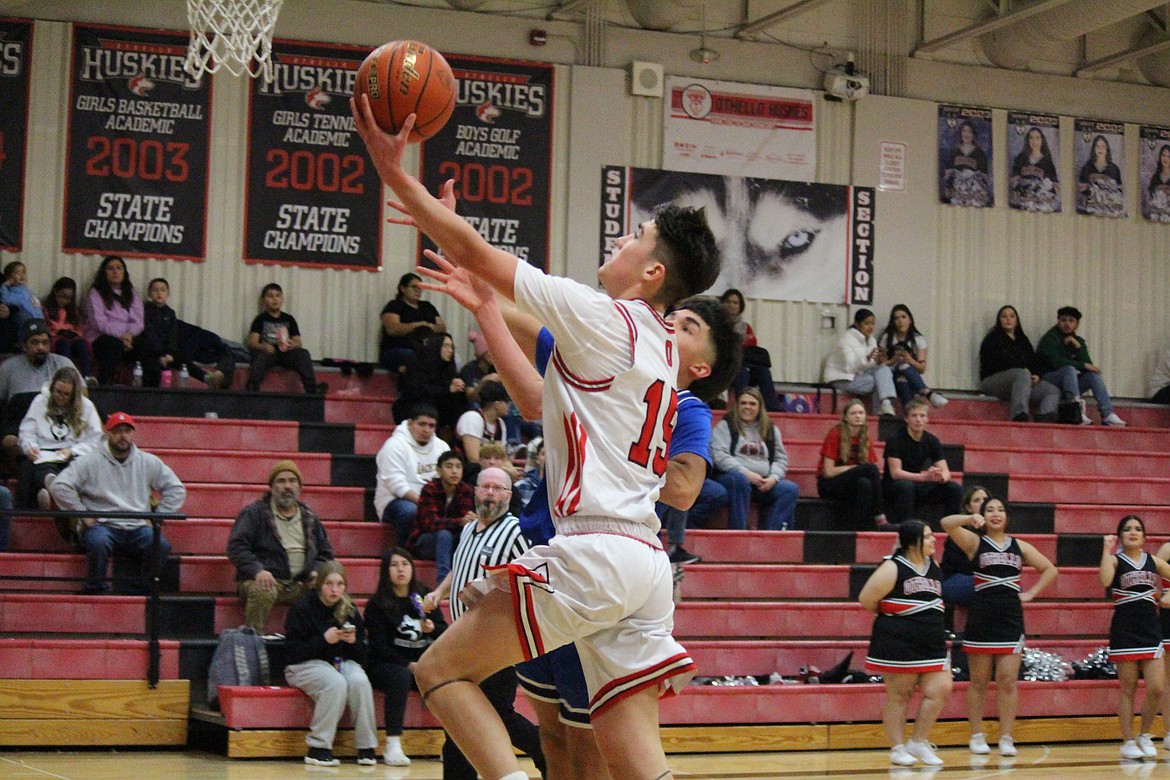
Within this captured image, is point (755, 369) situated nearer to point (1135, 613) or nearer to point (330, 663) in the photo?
point (1135, 613)

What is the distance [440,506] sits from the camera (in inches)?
374

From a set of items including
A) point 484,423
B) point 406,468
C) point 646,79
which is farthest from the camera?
point 646,79

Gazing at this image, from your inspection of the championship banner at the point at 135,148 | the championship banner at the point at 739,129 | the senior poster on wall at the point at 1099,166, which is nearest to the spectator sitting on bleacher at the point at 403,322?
the championship banner at the point at 135,148

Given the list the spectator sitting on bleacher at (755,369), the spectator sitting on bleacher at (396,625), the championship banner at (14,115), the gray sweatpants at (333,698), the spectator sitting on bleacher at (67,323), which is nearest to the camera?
the gray sweatpants at (333,698)

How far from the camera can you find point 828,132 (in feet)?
48.5

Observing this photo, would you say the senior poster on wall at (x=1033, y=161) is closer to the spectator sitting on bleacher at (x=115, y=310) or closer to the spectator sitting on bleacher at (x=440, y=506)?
the spectator sitting on bleacher at (x=440, y=506)

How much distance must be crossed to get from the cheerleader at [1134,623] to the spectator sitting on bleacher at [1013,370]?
452 centimetres

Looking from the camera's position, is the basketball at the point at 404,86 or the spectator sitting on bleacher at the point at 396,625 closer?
the basketball at the point at 404,86

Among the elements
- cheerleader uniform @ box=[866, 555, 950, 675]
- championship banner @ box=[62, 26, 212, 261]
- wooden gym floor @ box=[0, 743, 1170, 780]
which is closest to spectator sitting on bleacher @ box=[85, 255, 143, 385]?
championship banner @ box=[62, 26, 212, 261]

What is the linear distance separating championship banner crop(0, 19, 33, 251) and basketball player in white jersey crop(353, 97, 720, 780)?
32.8ft

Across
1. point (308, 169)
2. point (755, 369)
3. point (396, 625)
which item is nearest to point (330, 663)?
point (396, 625)

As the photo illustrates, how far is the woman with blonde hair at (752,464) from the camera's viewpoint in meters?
10.9

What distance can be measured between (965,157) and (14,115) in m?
9.36

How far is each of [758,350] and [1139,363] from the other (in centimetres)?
516
